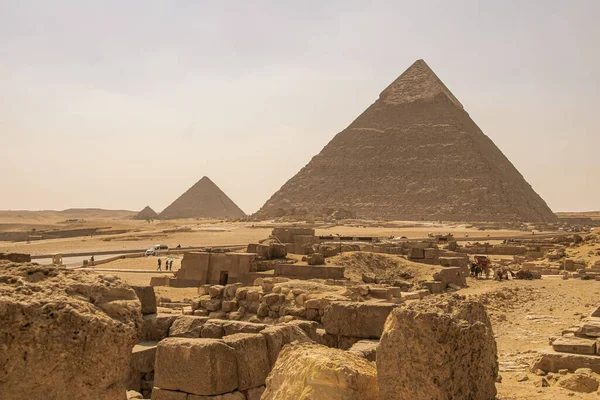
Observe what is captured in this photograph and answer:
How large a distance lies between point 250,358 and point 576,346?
3566 millimetres

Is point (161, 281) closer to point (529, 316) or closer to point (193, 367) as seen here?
point (529, 316)

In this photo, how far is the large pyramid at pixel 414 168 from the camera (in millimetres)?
113562

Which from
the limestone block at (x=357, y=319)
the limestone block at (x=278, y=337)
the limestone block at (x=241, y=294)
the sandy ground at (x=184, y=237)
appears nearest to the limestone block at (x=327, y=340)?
the limestone block at (x=357, y=319)

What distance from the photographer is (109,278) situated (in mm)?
2980

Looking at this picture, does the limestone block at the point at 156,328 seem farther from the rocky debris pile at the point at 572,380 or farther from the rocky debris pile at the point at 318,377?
the rocky debris pile at the point at 572,380

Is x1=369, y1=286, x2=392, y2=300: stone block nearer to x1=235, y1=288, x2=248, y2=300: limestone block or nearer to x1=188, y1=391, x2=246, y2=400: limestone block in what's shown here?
x1=235, y1=288, x2=248, y2=300: limestone block

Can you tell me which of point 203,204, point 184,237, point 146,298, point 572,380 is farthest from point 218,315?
point 203,204

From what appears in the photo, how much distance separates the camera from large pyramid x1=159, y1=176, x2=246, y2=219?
13050 centimetres

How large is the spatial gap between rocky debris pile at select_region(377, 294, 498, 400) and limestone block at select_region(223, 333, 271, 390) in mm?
1120

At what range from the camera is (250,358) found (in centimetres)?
391

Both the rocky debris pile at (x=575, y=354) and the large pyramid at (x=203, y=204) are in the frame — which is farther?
the large pyramid at (x=203, y=204)

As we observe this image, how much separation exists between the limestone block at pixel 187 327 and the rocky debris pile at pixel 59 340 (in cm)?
198

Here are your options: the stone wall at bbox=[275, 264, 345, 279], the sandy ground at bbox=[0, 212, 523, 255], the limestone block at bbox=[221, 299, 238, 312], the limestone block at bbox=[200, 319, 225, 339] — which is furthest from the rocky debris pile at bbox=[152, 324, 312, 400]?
the sandy ground at bbox=[0, 212, 523, 255]

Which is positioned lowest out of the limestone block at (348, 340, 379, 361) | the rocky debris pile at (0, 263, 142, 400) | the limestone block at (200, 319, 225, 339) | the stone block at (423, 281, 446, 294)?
the stone block at (423, 281, 446, 294)
